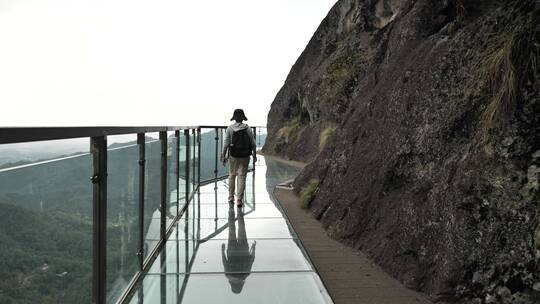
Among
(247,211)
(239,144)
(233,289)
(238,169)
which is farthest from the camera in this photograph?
(238,169)

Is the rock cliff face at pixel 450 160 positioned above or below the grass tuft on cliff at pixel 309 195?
above

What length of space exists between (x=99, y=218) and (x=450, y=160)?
2.92m

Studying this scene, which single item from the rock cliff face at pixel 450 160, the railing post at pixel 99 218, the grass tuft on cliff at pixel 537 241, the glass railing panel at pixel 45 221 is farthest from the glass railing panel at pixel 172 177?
the grass tuft on cliff at pixel 537 241

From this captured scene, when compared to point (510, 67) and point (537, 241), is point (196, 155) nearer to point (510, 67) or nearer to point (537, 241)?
point (510, 67)

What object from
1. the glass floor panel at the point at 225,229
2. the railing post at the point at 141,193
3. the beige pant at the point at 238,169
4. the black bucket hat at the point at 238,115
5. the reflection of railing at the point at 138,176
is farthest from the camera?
the beige pant at the point at 238,169

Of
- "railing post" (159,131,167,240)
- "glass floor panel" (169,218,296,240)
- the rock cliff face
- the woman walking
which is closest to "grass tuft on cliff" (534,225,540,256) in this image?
the rock cliff face

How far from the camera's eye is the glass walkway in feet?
10.7

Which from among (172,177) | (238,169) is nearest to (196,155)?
(238,169)

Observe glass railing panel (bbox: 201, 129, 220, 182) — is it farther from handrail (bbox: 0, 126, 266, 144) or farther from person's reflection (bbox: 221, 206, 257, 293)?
handrail (bbox: 0, 126, 266, 144)

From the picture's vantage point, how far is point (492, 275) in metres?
2.81

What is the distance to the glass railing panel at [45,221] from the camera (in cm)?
138

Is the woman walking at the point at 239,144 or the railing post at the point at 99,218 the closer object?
the railing post at the point at 99,218

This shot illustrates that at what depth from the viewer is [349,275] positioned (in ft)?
12.5

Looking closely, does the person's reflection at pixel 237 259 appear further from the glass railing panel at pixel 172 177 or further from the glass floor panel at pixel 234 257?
the glass railing panel at pixel 172 177
